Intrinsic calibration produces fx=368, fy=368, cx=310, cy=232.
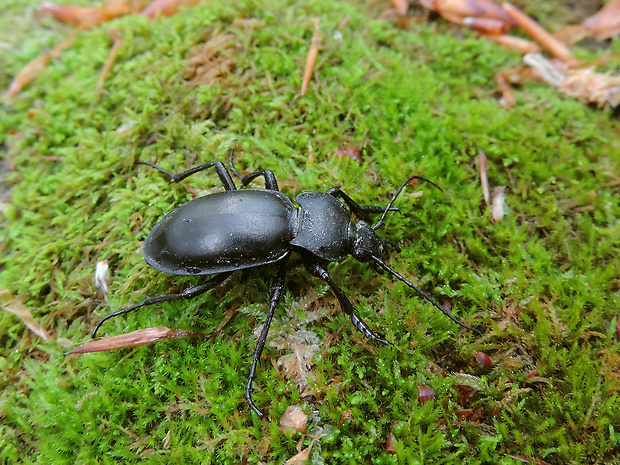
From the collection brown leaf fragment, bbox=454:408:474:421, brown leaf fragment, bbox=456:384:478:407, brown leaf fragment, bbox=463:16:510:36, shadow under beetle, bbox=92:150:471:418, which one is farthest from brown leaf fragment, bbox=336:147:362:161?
brown leaf fragment, bbox=463:16:510:36

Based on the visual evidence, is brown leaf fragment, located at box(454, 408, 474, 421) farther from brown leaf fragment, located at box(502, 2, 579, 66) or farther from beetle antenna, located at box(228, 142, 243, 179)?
brown leaf fragment, located at box(502, 2, 579, 66)

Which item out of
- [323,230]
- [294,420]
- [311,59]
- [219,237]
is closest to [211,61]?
[311,59]

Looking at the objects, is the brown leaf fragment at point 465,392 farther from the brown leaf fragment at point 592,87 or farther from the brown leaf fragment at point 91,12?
the brown leaf fragment at point 91,12

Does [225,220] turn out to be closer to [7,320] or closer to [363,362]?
[363,362]

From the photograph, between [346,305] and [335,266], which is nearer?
[346,305]

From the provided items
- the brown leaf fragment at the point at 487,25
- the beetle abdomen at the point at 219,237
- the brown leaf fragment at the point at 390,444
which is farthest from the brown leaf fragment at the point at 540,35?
the brown leaf fragment at the point at 390,444

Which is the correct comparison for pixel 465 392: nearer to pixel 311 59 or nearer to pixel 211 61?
pixel 311 59
